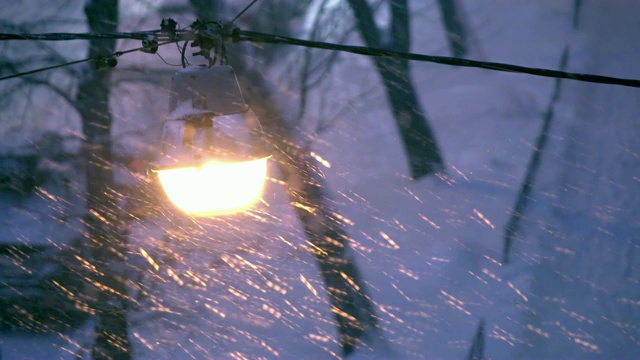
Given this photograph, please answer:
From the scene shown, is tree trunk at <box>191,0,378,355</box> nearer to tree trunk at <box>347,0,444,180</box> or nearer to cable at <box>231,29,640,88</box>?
tree trunk at <box>347,0,444,180</box>

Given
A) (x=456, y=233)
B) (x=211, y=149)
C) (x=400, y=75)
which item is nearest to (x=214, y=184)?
(x=211, y=149)

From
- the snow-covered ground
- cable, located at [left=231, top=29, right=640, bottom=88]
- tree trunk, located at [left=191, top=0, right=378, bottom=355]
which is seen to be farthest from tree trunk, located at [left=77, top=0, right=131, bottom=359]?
cable, located at [left=231, top=29, right=640, bottom=88]

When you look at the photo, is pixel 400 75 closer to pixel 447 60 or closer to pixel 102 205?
pixel 102 205

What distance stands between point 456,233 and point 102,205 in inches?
139

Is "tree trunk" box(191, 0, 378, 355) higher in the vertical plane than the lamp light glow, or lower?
higher

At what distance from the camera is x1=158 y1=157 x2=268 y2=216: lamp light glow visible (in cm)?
307

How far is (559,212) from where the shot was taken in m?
8.48

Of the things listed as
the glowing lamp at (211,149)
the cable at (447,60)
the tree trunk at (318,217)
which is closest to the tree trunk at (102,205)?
the tree trunk at (318,217)

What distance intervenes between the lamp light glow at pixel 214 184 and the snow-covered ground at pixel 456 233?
3.98 metres

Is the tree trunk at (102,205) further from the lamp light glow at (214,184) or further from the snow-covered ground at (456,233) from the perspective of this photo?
the lamp light glow at (214,184)

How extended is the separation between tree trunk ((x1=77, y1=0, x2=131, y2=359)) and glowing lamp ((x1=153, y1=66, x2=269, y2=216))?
13.0 feet

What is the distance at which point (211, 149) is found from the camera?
3.05 m

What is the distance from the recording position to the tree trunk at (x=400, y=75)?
694 centimetres

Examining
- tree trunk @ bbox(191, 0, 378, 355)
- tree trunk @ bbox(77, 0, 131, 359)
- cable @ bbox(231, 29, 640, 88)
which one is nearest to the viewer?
cable @ bbox(231, 29, 640, 88)
